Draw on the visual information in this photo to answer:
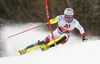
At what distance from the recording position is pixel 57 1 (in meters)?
11.8

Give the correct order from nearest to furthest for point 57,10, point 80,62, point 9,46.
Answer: point 80,62 < point 9,46 < point 57,10

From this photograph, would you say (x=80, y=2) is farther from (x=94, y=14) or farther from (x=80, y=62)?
(x=80, y=62)

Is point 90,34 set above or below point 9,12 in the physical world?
below

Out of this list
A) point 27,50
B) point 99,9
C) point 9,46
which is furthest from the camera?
point 99,9

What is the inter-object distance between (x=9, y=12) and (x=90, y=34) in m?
7.17

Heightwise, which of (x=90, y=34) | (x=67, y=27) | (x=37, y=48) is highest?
(x=67, y=27)

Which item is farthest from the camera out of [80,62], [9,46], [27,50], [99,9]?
[99,9]

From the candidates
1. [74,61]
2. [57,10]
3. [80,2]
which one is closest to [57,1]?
[57,10]

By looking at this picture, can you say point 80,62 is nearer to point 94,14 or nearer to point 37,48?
point 37,48

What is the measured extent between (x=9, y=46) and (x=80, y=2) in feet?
26.0

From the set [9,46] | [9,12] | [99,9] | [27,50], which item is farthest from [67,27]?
[9,12]

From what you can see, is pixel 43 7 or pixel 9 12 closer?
pixel 43 7

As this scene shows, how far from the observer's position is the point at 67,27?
3.96 metres

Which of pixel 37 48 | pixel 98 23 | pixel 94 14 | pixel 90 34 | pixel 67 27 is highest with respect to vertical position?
pixel 67 27
